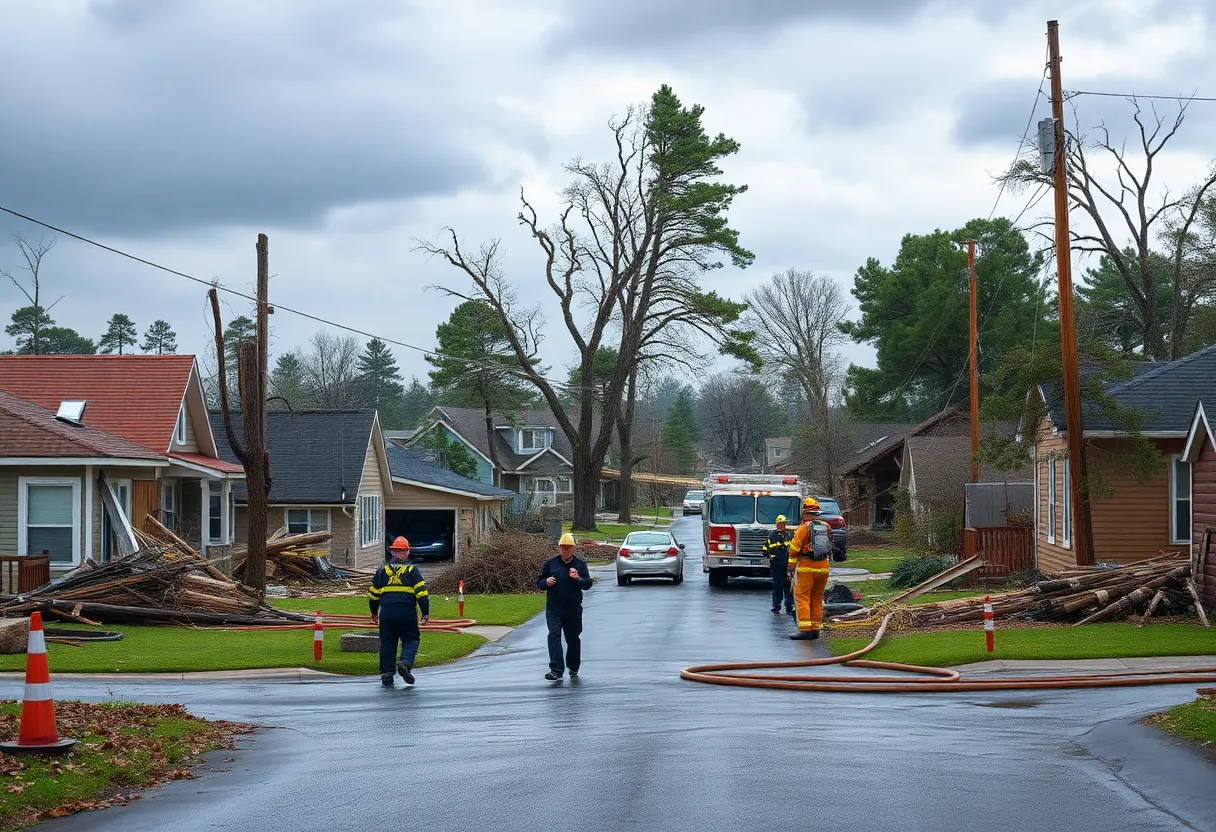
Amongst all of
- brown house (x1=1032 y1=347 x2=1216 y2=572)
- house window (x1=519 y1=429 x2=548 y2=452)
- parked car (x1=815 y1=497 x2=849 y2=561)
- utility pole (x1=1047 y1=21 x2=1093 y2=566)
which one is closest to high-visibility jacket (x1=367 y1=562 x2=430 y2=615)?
utility pole (x1=1047 y1=21 x2=1093 y2=566)

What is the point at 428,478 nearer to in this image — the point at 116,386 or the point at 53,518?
the point at 116,386

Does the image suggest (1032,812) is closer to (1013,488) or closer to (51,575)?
(51,575)

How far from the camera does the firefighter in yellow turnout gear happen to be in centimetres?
2003

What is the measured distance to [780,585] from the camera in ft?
87.0

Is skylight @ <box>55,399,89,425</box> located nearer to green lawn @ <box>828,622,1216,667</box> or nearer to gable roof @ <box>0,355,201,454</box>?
gable roof @ <box>0,355,201,454</box>

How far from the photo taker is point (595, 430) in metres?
109

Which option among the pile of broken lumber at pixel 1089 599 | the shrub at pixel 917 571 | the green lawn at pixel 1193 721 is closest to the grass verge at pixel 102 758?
the green lawn at pixel 1193 721

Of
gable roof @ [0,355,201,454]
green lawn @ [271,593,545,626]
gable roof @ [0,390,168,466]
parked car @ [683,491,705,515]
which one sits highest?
gable roof @ [0,355,201,454]

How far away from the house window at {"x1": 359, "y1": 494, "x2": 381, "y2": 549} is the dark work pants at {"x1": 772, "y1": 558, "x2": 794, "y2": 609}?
65.3 feet

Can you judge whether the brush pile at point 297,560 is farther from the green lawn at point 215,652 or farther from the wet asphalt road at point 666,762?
the wet asphalt road at point 666,762

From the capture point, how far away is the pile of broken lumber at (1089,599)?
66.9 ft

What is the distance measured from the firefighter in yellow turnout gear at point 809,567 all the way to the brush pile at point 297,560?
1710 centimetres

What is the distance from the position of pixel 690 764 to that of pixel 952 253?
2329 inches

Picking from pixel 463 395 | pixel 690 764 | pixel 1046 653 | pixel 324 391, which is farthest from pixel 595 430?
pixel 690 764
